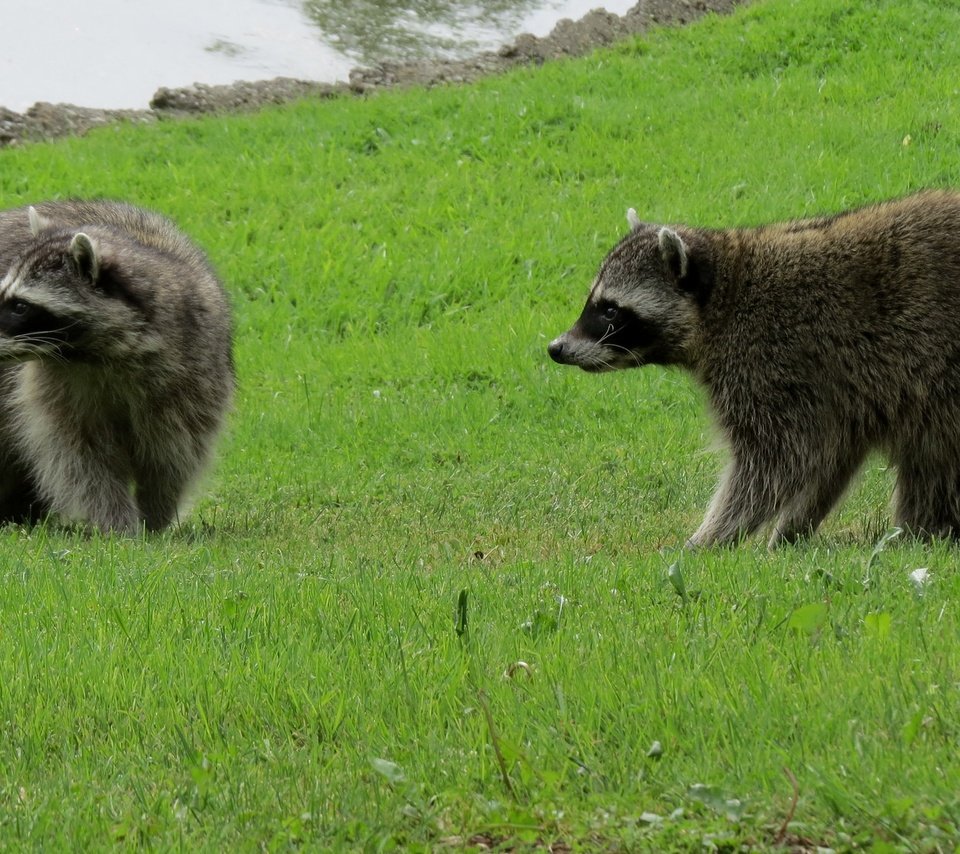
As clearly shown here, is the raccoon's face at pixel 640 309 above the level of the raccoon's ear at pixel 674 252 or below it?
below

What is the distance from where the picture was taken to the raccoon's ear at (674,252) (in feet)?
23.5

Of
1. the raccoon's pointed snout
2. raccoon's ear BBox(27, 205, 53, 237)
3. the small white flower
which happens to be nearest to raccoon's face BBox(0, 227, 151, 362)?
raccoon's ear BBox(27, 205, 53, 237)

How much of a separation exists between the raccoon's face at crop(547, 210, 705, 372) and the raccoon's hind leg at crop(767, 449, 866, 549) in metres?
0.93

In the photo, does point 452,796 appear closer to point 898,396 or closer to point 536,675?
point 536,675

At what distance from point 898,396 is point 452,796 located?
12.6ft

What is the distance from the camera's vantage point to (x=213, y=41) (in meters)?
19.0

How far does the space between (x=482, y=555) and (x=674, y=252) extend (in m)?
1.82

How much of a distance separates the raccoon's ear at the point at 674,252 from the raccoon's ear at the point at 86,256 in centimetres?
290

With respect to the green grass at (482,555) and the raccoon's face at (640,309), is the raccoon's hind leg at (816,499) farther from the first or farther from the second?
the raccoon's face at (640,309)

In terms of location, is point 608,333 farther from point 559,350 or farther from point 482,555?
point 482,555

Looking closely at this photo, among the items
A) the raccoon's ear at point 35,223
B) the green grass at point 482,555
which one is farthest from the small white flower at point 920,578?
the raccoon's ear at point 35,223

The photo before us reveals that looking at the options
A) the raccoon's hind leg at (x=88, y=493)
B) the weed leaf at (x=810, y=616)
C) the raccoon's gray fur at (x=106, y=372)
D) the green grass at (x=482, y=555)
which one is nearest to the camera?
the green grass at (x=482, y=555)

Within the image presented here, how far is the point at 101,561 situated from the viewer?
6.14 m

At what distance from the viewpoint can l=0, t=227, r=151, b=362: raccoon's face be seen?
24.1 ft
